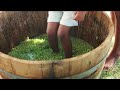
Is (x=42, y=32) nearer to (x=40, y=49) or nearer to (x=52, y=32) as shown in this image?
(x=40, y=49)

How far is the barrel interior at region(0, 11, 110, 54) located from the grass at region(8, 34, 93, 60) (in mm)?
57

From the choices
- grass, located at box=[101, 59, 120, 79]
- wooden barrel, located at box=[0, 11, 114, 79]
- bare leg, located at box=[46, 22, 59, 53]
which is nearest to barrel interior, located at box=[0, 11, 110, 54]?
wooden barrel, located at box=[0, 11, 114, 79]

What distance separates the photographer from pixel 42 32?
→ 3.40 meters

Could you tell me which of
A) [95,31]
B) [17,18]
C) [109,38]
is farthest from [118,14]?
[17,18]

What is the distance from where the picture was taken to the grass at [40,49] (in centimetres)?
299

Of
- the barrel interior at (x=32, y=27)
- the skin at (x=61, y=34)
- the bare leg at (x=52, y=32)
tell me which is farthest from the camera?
the barrel interior at (x=32, y=27)

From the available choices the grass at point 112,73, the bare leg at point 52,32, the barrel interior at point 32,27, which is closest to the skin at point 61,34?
the bare leg at point 52,32

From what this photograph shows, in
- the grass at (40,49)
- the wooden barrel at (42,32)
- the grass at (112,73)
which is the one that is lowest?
the grass at (112,73)

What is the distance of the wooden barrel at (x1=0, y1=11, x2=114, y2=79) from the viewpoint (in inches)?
86.3

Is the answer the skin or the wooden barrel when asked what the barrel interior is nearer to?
the wooden barrel

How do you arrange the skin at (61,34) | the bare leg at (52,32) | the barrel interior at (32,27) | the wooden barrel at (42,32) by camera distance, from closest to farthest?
1. the wooden barrel at (42,32)
2. the skin at (61,34)
3. the bare leg at (52,32)
4. the barrel interior at (32,27)

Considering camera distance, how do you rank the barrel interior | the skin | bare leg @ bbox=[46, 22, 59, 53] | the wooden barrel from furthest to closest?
the barrel interior < bare leg @ bbox=[46, 22, 59, 53] < the skin < the wooden barrel

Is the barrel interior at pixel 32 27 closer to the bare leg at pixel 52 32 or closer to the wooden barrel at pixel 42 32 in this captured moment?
the wooden barrel at pixel 42 32

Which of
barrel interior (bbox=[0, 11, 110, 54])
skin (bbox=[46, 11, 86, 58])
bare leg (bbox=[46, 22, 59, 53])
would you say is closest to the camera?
skin (bbox=[46, 11, 86, 58])
